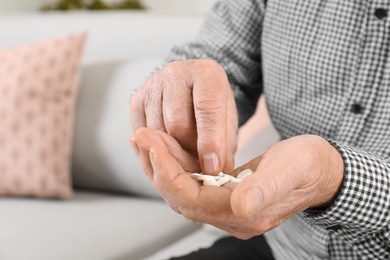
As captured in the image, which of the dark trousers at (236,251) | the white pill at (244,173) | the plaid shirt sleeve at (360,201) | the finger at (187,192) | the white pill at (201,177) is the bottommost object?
the dark trousers at (236,251)

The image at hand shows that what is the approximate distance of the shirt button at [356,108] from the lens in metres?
0.90

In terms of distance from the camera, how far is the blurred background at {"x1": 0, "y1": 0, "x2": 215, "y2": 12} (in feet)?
8.38

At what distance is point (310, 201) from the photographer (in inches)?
26.3

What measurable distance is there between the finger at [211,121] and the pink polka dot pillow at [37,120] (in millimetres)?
910

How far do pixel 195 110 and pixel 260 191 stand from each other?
0.55ft

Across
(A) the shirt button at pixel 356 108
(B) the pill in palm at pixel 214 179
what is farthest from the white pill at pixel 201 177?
(A) the shirt button at pixel 356 108

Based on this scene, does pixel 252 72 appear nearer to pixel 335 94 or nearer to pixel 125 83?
pixel 335 94

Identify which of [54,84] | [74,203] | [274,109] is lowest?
[74,203]

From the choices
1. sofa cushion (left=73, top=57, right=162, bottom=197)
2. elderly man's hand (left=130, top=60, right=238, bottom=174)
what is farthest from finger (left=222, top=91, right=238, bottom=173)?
sofa cushion (left=73, top=57, right=162, bottom=197)

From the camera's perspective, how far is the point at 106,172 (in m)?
1.61

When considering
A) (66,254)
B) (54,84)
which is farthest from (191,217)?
(54,84)

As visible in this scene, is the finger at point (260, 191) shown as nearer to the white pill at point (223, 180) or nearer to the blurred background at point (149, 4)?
the white pill at point (223, 180)

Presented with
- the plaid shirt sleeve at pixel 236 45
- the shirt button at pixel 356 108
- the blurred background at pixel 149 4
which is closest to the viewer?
the shirt button at pixel 356 108

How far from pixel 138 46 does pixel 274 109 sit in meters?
0.82
